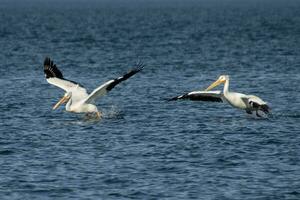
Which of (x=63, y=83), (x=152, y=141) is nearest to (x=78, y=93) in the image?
(x=63, y=83)

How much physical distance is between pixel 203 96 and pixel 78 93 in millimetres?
3177

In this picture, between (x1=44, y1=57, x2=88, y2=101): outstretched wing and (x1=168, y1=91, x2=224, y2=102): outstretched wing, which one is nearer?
(x1=168, y1=91, x2=224, y2=102): outstretched wing

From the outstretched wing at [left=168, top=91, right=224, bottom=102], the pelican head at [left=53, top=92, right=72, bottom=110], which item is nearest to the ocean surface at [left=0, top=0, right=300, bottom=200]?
the pelican head at [left=53, top=92, right=72, bottom=110]

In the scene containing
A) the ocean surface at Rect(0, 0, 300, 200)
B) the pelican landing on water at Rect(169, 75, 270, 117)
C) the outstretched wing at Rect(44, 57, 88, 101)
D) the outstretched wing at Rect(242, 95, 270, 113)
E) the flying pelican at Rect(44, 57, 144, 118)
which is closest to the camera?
the ocean surface at Rect(0, 0, 300, 200)

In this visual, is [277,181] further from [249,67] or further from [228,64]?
[228,64]

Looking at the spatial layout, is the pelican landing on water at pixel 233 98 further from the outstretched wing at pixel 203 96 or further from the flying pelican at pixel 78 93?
the flying pelican at pixel 78 93

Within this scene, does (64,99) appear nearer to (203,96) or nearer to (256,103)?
(203,96)

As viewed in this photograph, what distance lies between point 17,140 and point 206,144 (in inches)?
151

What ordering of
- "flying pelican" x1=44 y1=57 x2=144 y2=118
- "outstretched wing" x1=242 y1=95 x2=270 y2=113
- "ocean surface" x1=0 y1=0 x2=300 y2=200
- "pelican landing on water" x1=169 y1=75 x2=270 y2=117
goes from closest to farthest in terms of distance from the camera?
"ocean surface" x1=0 y1=0 x2=300 y2=200 < "outstretched wing" x1=242 y1=95 x2=270 y2=113 < "flying pelican" x1=44 y1=57 x2=144 y2=118 < "pelican landing on water" x1=169 y1=75 x2=270 y2=117

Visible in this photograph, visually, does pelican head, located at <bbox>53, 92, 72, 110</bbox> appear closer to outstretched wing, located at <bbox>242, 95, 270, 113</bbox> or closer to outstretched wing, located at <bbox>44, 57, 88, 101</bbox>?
outstretched wing, located at <bbox>44, 57, 88, 101</bbox>

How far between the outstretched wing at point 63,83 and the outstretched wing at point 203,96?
2.54m

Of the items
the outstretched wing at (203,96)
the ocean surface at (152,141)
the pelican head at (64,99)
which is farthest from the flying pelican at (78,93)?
the outstretched wing at (203,96)

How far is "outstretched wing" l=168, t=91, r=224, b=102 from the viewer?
23094 mm

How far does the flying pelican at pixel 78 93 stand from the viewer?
22.9 m
